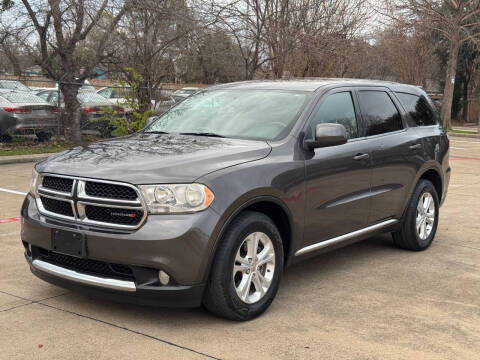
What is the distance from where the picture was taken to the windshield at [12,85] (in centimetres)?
1667

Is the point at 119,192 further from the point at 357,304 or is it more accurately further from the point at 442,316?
the point at 442,316

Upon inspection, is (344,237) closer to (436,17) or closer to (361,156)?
(361,156)

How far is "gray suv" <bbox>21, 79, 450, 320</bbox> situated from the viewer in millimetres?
4023

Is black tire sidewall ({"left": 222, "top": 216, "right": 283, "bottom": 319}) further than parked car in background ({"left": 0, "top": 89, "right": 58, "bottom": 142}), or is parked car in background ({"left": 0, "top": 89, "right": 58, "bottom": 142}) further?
parked car in background ({"left": 0, "top": 89, "right": 58, "bottom": 142})

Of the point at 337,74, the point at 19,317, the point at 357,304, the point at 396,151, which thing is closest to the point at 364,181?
the point at 396,151

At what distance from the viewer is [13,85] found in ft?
55.9

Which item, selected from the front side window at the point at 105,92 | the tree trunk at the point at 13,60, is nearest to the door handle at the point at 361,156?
the tree trunk at the point at 13,60

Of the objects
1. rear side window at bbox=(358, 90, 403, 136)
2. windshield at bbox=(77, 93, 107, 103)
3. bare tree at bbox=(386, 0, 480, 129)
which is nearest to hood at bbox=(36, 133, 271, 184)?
rear side window at bbox=(358, 90, 403, 136)

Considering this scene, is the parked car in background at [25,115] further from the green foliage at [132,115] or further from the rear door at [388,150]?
the rear door at [388,150]

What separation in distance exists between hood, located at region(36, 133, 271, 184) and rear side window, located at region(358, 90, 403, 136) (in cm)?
146

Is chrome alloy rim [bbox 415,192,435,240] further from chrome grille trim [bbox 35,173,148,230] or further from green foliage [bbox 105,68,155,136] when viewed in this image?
green foliage [bbox 105,68,155,136]

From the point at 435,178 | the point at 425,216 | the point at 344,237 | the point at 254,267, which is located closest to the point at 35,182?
the point at 254,267

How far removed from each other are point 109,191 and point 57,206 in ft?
1.63

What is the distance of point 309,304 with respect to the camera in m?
4.81
